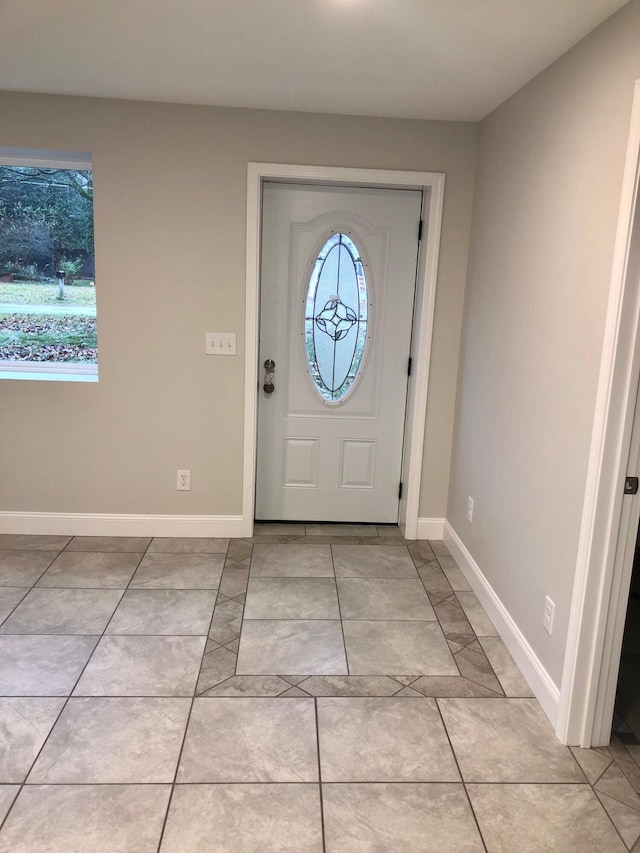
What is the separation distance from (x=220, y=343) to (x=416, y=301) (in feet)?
3.76

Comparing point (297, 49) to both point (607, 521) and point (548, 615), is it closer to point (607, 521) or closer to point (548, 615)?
point (607, 521)

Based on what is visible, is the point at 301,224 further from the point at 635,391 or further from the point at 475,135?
the point at 635,391

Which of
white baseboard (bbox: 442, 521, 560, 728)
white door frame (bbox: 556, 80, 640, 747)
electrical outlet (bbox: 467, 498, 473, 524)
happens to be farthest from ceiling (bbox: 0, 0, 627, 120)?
white baseboard (bbox: 442, 521, 560, 728)

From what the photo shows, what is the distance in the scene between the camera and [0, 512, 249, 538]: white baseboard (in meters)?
3.58

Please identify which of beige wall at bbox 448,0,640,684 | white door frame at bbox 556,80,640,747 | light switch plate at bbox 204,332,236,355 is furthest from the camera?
light switch plate at bbox 204,332,236,355

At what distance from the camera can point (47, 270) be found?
3527 mm

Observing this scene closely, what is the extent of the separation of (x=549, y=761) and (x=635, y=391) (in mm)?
1192

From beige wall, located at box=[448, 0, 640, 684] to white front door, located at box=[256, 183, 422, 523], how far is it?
0.55 m

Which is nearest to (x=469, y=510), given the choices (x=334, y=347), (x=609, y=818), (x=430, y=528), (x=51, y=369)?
(x=430, y=528)

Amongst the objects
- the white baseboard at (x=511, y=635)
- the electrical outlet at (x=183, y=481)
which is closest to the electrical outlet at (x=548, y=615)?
the white baseboard at (x=511, y=635)

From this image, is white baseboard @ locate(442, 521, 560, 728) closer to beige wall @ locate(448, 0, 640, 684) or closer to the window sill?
beige wall @ locate(448, 0, 640, 684)

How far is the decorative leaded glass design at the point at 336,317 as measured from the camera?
3.56 metres

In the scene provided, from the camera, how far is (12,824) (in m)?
1.68

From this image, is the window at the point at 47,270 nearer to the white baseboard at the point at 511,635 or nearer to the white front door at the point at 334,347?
the white front door at the point at 334,347
